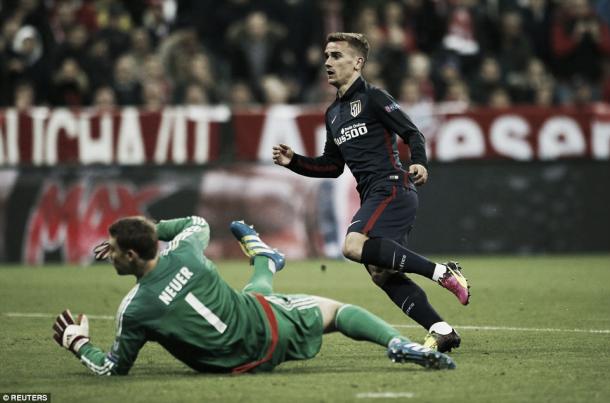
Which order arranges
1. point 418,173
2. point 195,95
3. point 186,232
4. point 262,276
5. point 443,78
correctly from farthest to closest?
point 443,78 → point 195,95 → point 418,173 → point 262,276 → point 186,232

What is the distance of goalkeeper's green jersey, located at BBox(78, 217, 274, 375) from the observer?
7223mm

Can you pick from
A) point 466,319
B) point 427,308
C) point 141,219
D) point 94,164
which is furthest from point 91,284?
point 141,219

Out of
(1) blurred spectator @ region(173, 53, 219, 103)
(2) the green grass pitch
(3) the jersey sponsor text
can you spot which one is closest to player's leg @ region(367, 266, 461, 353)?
(2) the green grass pitch

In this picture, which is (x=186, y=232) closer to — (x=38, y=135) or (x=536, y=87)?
(x=38, y=135)

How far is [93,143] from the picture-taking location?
16938mm

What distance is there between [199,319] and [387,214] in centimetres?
197

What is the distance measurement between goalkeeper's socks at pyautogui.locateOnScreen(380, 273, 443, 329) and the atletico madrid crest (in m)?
1.19

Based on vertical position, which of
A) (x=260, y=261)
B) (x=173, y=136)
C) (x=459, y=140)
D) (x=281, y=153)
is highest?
(x=281, y=153)

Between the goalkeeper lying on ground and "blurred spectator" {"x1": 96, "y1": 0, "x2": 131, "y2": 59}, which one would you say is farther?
"blurred spectator" {"x1": 96, "y1": 0, "x2": 131, "y2": 59}

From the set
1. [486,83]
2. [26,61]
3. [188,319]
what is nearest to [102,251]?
[188,319]

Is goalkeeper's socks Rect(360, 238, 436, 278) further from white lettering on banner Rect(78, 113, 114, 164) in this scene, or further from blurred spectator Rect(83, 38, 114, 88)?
blurred spectator Rect(83, 38, 114, 88)

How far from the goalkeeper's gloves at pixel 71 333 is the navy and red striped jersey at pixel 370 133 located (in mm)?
2352

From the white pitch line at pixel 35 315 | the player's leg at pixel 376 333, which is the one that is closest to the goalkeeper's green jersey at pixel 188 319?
the player's leg at pixel 376 333

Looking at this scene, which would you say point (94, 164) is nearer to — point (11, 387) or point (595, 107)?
point (595, 107)
